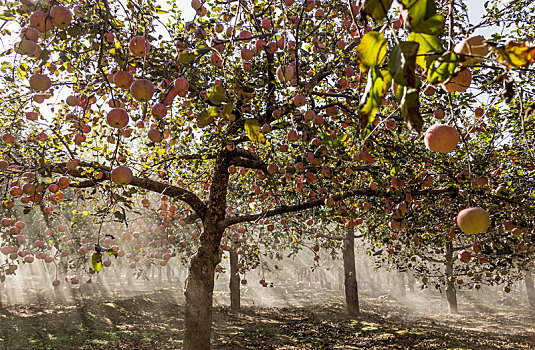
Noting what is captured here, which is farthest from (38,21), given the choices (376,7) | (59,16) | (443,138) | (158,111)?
(443,138)

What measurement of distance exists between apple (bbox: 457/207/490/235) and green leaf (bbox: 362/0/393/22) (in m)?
1.61

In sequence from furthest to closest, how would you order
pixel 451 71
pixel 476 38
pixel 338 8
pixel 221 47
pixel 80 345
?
pixel 80 345, pixel 338 8, pixel 221 47, pixel 476 38, pixel 451 71

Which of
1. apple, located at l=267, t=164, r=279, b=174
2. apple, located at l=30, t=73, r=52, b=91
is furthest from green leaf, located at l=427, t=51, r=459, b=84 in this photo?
apple, located at l=267, t=164, r=279, b=174

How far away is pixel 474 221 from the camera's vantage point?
195 centimetres

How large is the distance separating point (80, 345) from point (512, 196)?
1141cm

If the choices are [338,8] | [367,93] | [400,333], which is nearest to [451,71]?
[367,93]

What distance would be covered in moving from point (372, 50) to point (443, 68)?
0.60 ft

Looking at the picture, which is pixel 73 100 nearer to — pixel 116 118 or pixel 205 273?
pixel 116 118

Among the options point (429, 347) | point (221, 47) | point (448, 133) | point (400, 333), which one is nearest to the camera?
point (448, 133)

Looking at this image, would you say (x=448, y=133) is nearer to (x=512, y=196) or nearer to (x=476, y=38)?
(x=476, y=38)

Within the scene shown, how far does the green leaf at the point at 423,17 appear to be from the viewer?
0.76 meters

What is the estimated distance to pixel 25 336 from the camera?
10031 mm

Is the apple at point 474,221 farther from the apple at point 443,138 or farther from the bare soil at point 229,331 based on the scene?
the bare soil at point 229,331

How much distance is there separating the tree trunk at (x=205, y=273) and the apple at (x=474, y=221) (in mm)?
5060
